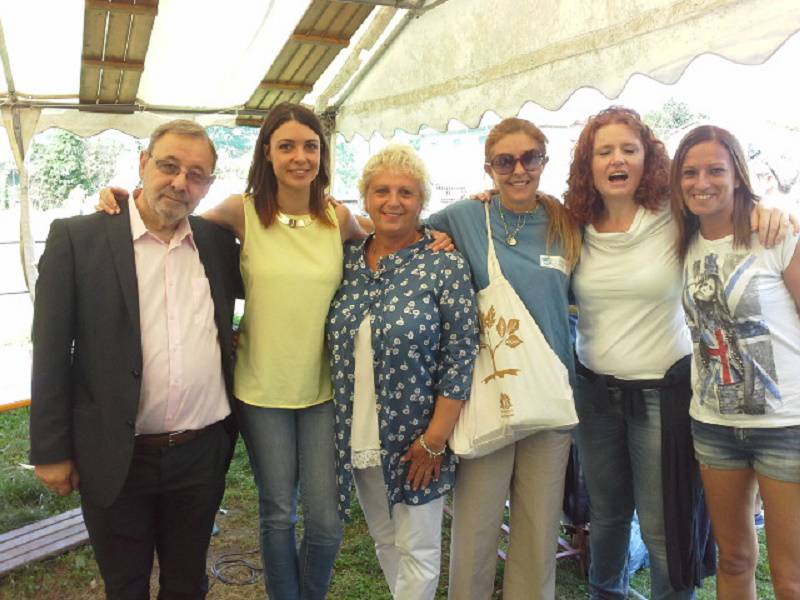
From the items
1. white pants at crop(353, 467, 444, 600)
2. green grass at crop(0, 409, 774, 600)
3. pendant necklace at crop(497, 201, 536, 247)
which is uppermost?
pendant necklace at crop(497, 201, 536, 247)

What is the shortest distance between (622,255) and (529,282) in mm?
341

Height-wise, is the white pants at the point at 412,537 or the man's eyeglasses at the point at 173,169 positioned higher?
the man's eyeglasses at the point at 173,169

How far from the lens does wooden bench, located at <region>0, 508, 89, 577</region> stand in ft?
10.7

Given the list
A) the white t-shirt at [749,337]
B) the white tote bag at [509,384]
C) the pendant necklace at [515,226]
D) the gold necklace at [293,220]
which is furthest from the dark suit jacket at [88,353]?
the white t-shirt at [749,337]

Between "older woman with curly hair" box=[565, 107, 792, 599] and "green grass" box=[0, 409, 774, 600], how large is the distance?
0.96 metres

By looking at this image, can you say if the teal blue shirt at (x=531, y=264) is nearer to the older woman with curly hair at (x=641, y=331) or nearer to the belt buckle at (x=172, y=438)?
the older woman with curly hair at (x=641, y=331)

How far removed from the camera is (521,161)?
83.7 inches

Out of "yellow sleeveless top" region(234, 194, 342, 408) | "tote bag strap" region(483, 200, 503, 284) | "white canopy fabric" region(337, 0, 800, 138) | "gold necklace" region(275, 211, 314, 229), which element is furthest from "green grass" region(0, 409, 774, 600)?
"white canopy fabric" region(337, 0, 800, 138)

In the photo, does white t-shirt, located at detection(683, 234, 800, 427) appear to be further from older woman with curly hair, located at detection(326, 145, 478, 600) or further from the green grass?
the green grass

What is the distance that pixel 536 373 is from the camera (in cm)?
204

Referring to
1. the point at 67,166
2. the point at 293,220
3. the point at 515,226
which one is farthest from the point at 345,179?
the point at 515,226

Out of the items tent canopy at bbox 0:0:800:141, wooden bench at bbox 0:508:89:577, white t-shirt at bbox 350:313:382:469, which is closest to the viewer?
white t-shirt at bbox 350:313:382:469

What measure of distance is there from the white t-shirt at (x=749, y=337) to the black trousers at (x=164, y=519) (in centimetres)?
160

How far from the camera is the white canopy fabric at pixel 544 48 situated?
103 inches
